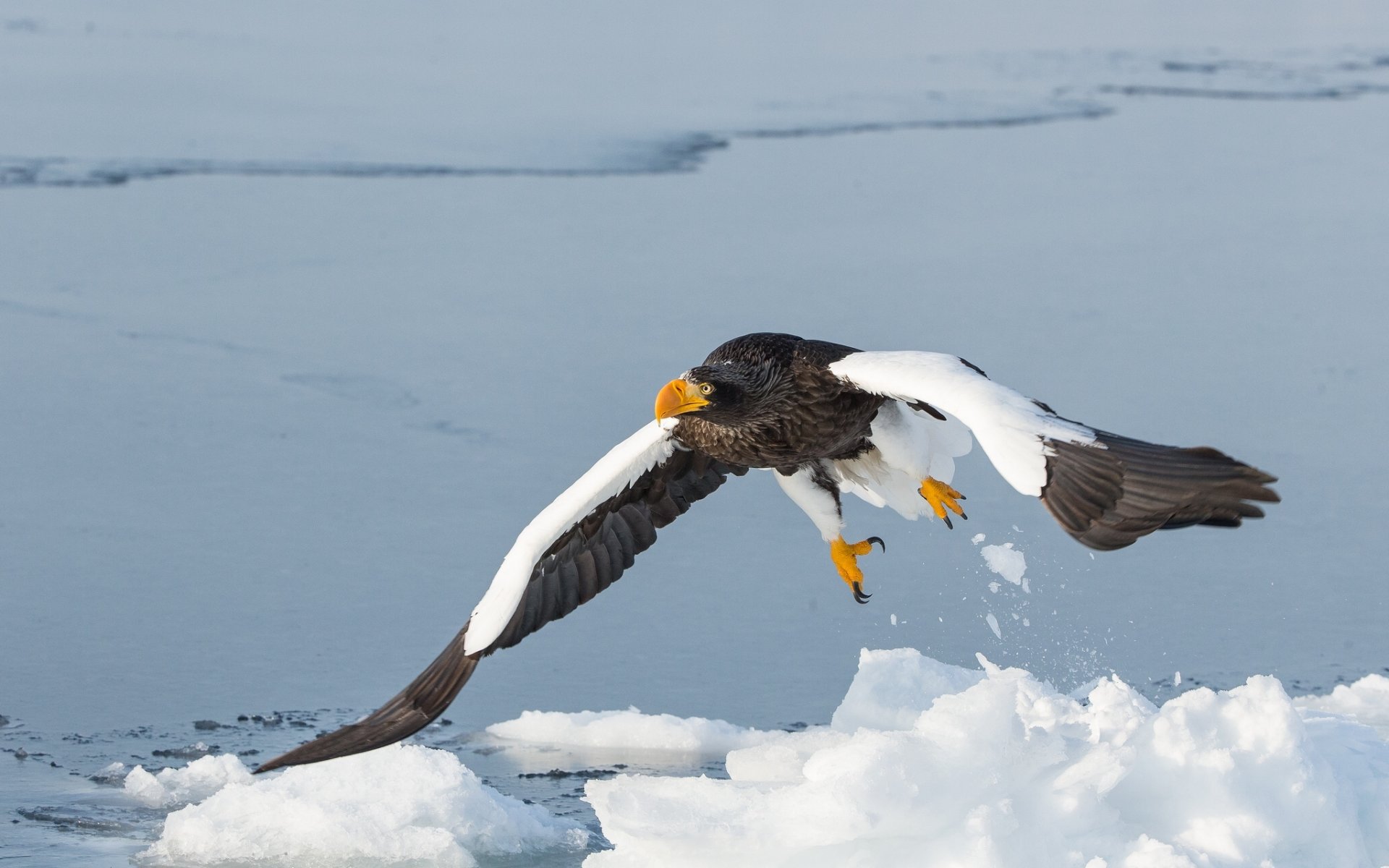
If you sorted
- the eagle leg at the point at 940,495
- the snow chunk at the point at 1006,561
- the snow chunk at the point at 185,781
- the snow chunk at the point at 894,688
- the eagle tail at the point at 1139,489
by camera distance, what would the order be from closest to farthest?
1. the eagle tail at the point at 1139,489
2. the snow chunk at the point at 185,781
3. the snow chunk at the point at 894,688
4. the eagle leg at the point at 940,495
5. the snow chunk at the point at 1006,561

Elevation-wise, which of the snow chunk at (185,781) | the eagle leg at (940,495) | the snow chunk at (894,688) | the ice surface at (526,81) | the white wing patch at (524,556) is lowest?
the snow chunk at (185,781)

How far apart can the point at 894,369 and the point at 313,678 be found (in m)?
1.95

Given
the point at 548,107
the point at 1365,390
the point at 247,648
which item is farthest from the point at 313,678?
the point at 548,107

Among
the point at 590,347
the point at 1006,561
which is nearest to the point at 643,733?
the point at 1006,561

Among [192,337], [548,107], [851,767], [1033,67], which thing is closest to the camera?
[851,767]

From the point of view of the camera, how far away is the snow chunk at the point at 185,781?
4.24 meters

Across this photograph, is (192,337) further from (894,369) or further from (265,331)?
(894,369)

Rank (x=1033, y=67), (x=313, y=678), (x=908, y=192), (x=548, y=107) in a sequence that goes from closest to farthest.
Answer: (x=313, y=678), (x=908, y=192), (x=548, y=107), (x=1033, y=67)

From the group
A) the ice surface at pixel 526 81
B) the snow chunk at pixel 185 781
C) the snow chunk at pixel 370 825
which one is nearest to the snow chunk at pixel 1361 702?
the snow chunk at pixel 370 825

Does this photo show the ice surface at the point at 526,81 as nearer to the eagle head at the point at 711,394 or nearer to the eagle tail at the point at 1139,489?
the eagle head at the point at 711,394

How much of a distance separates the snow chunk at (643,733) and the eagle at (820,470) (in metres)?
0.28

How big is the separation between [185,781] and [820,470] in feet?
6.07

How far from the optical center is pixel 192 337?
24.8 feet

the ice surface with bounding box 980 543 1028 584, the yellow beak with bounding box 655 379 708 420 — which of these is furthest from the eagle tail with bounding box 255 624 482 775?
the ice surface with bounding box 980 543 1028 584
